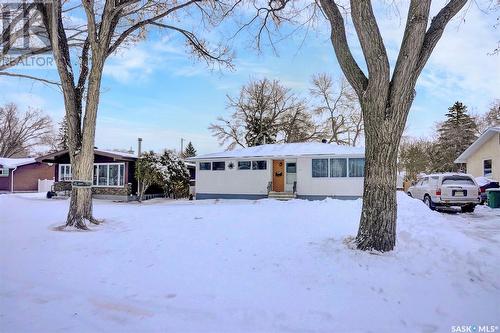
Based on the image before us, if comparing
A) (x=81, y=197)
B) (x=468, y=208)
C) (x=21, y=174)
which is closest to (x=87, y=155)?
(x=81, y=197)

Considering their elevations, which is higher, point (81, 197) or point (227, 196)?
point (81, 197)

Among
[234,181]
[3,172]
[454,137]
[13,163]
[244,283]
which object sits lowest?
[244,283]

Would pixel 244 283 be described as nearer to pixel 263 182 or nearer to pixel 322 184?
pixel 322 184

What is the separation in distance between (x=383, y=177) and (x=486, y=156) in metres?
21.0

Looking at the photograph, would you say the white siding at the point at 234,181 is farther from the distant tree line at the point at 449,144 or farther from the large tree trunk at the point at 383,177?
the distant tree line at the point at 449,144

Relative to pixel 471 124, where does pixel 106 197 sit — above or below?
below

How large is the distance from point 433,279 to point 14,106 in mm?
54660

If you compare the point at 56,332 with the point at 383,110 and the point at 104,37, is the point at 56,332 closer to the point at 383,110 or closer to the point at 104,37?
the point at 383,110

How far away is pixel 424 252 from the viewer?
19.1 ft

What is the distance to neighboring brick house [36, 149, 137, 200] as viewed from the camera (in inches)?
898

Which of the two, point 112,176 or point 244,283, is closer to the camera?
point 244,283

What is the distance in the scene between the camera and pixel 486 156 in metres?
22.6

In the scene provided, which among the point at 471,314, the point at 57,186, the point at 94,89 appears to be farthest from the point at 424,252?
the point at 57,186

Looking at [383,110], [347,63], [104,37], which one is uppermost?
[104,37]
